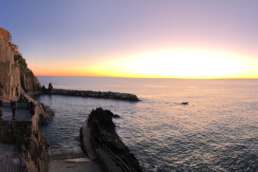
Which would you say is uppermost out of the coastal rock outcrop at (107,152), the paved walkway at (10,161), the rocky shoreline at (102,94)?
the paved walkway at (10,161)

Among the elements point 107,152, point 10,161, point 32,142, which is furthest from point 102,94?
point 10,161

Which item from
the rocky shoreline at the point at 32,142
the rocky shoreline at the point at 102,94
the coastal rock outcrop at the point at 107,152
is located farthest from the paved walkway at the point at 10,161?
the rocky shoreline at the point at 102,94

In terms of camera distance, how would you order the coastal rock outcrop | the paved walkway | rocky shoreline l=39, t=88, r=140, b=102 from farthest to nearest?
rocky shoreline l=39, t=88, r=140, b=102 < the coastal rock outcrop < the paved walkway

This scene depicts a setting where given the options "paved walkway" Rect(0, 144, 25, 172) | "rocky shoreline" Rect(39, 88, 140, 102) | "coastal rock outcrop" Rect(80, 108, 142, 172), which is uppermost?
"paved walkway" Rect(0, 144, 25, 172)

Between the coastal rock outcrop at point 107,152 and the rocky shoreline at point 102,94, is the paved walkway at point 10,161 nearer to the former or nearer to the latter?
the coastal rock outcrop at point 107,152

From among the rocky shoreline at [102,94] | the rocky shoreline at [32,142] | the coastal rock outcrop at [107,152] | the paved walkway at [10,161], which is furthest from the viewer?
the rocky shoreline at [102,94]

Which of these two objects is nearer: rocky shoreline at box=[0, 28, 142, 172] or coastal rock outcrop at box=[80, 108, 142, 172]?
rocky shoreline at box=[0, 28, 142, 172]

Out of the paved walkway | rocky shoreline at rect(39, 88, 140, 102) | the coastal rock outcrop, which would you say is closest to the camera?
the paved walkway

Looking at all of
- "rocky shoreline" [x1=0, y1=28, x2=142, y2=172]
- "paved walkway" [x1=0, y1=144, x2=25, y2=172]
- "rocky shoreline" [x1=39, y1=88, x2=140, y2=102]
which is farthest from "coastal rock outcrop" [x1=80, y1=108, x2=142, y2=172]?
"rocky shoreline" [x1=39, y1=88, x2=140, y2=102]

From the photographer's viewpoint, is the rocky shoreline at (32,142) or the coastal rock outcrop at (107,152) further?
the coastal rock outcrop at (107,152)

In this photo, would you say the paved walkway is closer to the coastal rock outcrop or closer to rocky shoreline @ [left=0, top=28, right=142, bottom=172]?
rocky shoreline @ [left=0, top=28, right=142, bottom=172]

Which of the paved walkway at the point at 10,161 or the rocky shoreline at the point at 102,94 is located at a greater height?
the paved walkway at the point at 10,161

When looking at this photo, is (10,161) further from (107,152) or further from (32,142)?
(107,152)

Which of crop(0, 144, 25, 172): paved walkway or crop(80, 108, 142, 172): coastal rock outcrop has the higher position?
crop(0, 144, 25, 172): paved walkway
